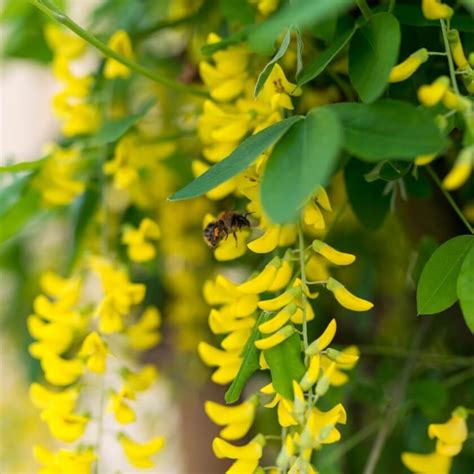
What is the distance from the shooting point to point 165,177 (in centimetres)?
72

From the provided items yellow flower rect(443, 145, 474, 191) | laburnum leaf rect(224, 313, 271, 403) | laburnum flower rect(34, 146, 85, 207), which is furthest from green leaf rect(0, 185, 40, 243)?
yellow flower rect(443, 145, 474, 191)

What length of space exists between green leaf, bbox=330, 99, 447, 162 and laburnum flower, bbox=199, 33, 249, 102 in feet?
0.51

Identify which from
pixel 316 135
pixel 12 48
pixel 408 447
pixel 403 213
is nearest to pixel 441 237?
pixel 403 213

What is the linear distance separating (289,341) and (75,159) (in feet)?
0.88

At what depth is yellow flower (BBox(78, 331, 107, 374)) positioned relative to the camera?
1.55 feet

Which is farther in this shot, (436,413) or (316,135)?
(436,413)

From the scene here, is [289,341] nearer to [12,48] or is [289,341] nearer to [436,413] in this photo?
[436,413]

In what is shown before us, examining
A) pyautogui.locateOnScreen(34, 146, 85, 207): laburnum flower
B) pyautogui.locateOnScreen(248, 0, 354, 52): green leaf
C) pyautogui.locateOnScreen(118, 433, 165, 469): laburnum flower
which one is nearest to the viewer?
pyautogui.locateOnScreen(248, 0, 354, 52): green leaf

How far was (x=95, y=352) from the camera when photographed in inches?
18.8

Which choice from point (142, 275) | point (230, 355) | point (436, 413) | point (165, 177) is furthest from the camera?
point (142, 275)

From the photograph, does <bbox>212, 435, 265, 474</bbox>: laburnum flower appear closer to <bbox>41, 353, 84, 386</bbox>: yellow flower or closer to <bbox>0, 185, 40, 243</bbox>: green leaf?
<bbox>41, 353, 84, 386</bbox>: yellow flower

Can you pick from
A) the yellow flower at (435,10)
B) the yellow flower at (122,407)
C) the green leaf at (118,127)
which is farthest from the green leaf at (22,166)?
the yellow flower at (435,10)

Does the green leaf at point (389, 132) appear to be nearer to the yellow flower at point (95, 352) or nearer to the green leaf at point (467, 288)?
the green leaf at point (467, 288)

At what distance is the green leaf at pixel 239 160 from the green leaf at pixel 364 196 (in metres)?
0.13
